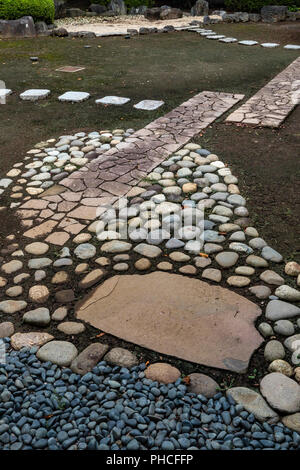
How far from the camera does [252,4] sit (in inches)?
567

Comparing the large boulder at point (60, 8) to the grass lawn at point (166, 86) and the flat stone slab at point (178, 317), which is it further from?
the flat stone slab at point (178, 317)

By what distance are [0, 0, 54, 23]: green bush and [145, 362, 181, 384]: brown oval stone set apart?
42.4 feet

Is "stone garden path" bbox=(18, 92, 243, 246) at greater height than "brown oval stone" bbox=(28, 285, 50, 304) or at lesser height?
greater

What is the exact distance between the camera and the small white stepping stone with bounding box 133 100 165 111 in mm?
6034

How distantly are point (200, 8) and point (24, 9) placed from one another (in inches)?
240

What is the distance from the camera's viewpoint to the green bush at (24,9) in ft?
40.3

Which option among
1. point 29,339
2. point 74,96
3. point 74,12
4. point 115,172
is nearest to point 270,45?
point 74,96

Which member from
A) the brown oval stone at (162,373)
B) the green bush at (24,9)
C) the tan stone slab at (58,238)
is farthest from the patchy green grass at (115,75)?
the brown oval stone at (162,373)

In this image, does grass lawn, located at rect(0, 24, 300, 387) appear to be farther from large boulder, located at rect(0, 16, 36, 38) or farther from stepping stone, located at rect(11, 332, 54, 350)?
large boulder, located at rect(0, 16, 36, 38)

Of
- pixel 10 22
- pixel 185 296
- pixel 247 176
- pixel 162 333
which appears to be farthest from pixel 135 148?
pixel 10 22

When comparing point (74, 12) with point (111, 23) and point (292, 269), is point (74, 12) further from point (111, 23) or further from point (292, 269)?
point (292, 269)

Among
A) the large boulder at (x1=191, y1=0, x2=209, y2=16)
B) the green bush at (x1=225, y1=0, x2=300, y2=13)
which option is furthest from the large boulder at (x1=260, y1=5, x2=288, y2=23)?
the large boulder at (x1=191, y1=0, x2=209, y2=16)

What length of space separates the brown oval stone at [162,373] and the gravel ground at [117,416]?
0.11 ft

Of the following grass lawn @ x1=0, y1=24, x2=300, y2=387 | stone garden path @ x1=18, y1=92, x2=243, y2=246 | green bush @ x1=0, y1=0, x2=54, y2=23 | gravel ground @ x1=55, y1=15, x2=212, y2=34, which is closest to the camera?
stone garden path @ x1=18, y1=92, x2=243, y2=246
